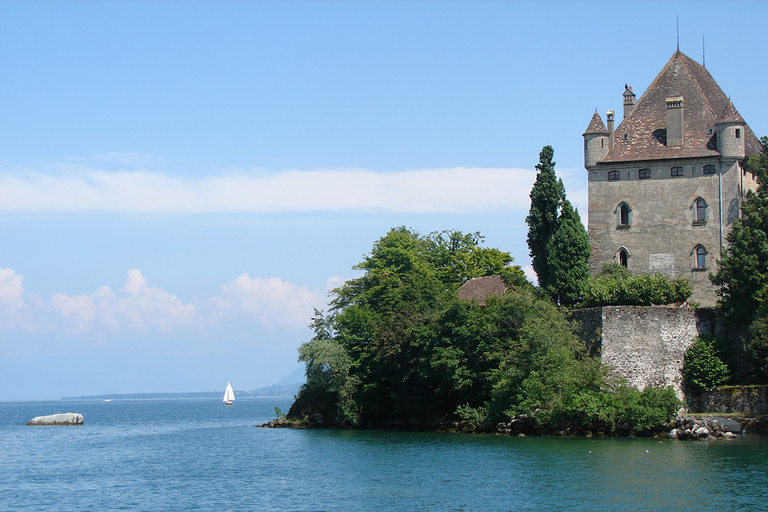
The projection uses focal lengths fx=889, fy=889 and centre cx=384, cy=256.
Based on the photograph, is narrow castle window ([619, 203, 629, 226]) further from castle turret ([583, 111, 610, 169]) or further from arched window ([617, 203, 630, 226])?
castle turret ([583, 111, 610, 169])

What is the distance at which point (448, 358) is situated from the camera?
51.0 meters

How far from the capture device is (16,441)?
61.1m

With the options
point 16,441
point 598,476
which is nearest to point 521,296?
point 598,476

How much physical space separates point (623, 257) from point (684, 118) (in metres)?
9.75

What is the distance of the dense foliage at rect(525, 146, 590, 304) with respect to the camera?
51875 millimetres

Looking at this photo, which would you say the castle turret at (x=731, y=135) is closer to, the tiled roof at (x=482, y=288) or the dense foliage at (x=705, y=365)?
the dense foliage at (x=705, y=365)

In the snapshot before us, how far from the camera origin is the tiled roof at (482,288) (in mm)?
59062

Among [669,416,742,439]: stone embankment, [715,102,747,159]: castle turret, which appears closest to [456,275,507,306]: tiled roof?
[715,102,747,159]: castle turret

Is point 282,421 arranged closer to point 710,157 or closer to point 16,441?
point 16,441

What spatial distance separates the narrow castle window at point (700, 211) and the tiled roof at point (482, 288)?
12.8m

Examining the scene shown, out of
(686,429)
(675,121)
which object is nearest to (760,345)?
(686,429)

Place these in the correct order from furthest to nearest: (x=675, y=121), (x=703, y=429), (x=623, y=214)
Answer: (x=623, y=214), (x=675, y=121), (x=703, y=429)

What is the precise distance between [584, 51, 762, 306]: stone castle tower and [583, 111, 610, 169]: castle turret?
0.07 m

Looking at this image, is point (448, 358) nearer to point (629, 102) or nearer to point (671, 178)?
point (671, 178)
